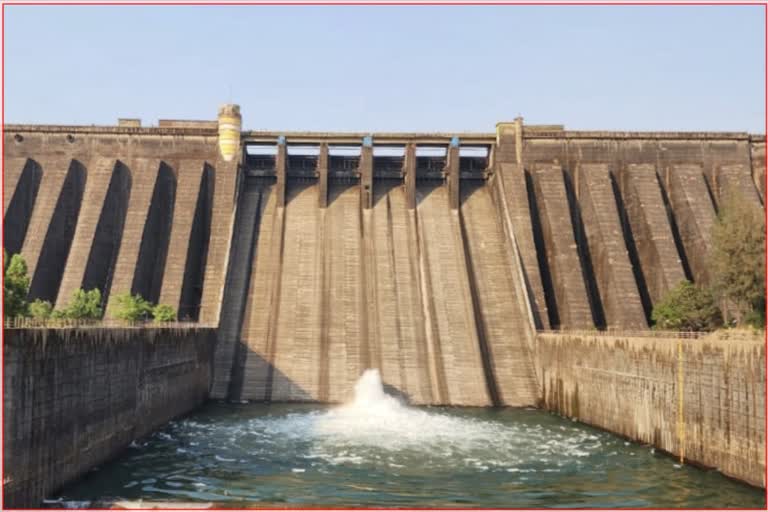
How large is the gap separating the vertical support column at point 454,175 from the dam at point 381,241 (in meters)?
0.14

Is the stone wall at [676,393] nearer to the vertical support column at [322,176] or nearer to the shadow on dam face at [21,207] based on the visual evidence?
the vertical support column at [322,176]

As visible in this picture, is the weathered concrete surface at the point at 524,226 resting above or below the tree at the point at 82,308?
above

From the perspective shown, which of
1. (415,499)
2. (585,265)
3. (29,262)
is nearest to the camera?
(415,499)

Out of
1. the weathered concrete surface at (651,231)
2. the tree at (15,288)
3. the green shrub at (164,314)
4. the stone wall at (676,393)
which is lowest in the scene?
the stone wall at (676,393)

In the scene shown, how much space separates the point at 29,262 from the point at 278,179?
21.4 m

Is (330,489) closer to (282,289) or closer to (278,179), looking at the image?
(282,289)

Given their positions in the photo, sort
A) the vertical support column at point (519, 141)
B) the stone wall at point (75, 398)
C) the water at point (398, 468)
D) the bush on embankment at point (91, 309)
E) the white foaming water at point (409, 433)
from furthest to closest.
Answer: the vertical support column at point (519, 141) < the bush on embankment at point (91, 309) < the white foaming water at point (409, 433) < the water at point (398, 468) < the stone wall at point (75, 398)

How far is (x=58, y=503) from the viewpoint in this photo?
75.3 ft

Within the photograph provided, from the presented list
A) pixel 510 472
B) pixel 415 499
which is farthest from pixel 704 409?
pixel 415 499

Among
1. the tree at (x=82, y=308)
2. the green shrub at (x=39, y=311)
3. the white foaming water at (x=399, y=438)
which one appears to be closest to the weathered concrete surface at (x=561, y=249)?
the white foaming water at (x=399, y=438)

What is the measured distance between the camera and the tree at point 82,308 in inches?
1895

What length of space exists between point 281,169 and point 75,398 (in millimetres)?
42384

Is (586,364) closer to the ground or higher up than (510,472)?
higher up

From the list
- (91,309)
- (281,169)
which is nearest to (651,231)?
(281,169)
